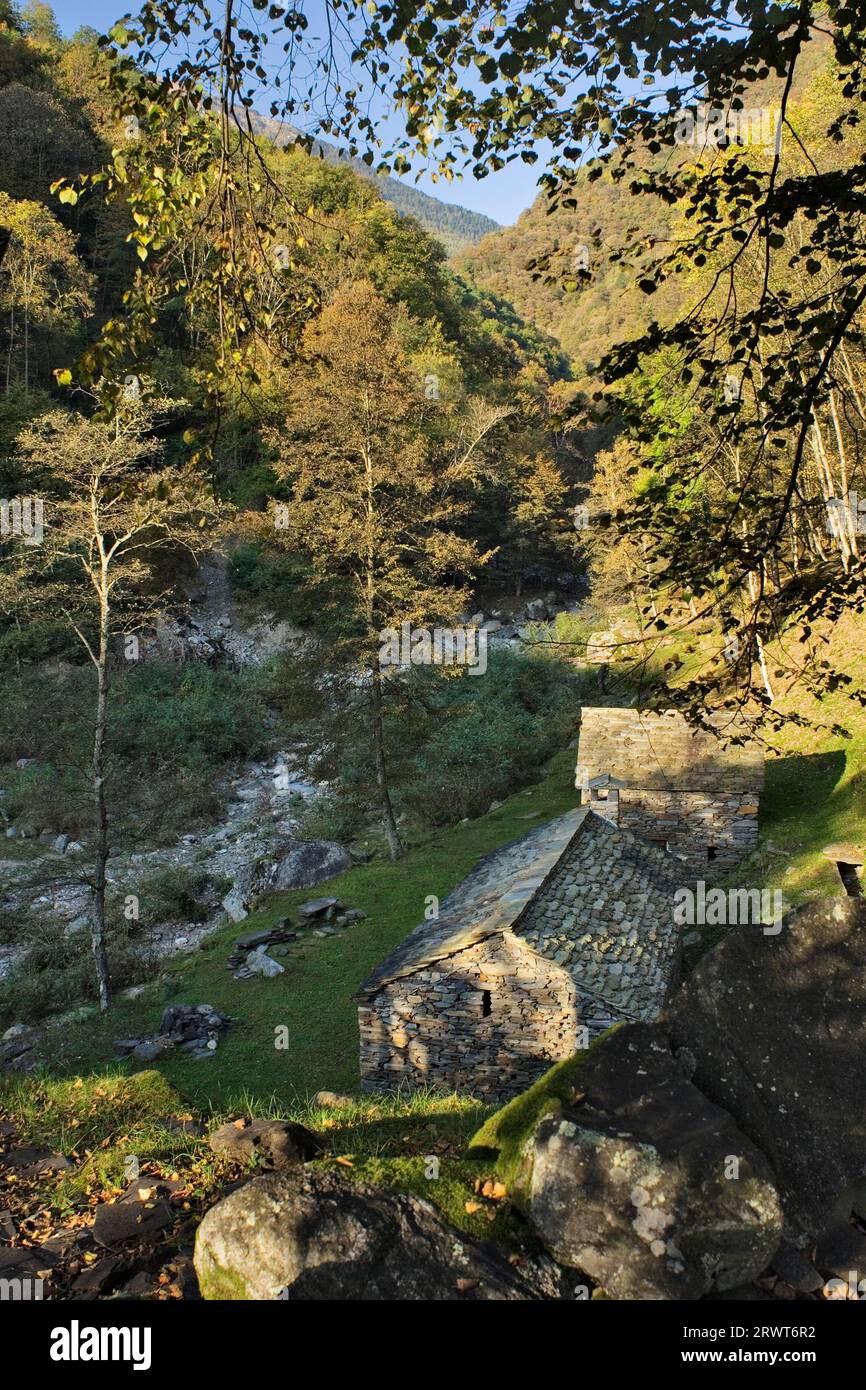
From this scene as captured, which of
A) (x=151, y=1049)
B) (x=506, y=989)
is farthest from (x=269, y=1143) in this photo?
(x=151, y=1049)

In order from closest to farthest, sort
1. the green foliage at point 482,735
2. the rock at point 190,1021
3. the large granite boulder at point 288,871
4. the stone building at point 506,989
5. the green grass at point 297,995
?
the stone building at point 506,989 → the green grass at point 297,995 → the rock at point 190,1021 → the large granite boulder at point 288,871 → the green foliage at point 482,735

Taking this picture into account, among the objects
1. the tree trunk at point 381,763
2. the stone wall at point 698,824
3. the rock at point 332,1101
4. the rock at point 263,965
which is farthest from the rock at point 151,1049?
the stone wall at point 698,824

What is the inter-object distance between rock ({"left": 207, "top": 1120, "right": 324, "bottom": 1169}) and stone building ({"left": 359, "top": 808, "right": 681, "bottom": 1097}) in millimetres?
5380

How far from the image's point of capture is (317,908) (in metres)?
18.8

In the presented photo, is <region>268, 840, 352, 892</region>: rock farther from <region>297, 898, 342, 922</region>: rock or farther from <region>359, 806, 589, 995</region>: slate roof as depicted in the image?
<region>359, 806, 589, 995</region>: slate roof

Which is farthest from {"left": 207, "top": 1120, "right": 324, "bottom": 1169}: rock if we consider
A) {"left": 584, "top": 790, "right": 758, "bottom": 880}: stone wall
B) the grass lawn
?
{"left": 584, "top": 790, "right": 758, "bottom": 880}: stone wall

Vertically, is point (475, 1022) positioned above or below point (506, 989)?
below

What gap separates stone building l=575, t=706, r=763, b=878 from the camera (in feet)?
60.2

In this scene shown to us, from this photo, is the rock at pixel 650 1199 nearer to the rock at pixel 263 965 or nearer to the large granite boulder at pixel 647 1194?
the large granite boulder at pixel 647 1194

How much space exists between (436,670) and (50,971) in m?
10.5

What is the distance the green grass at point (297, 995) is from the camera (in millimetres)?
13094

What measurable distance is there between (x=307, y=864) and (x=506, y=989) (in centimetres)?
1067

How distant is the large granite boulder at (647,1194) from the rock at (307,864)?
1618 centimetres

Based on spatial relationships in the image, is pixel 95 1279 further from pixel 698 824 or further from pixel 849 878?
pixel 698 824
